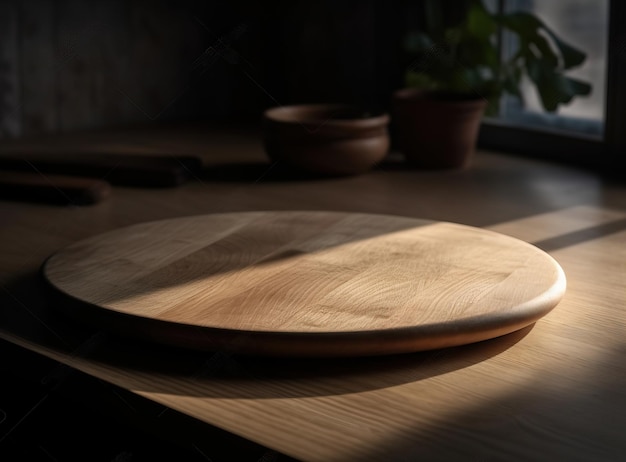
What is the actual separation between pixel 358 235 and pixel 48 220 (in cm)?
48

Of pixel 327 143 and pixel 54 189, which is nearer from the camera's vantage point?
pixel 54 189

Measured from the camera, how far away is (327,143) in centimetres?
145

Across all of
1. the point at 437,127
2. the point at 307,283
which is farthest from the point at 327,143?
the point at 307,283

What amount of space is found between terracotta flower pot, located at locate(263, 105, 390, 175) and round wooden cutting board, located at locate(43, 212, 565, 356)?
0.39 meters

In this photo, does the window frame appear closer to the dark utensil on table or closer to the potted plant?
the potted plant

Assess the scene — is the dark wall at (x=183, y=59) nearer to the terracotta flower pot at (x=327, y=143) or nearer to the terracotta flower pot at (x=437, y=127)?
the terracotta flower pot at (x=437, y=127)

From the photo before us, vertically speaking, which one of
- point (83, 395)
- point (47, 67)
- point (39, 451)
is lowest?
point (39, 451)

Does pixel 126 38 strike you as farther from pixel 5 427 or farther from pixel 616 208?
pixel 5 427

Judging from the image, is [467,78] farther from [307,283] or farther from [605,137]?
[307,283]

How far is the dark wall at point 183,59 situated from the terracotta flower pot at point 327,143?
19.6 inches

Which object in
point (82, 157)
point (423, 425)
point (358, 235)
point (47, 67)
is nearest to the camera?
point (423, 425)

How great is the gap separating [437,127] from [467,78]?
135mm

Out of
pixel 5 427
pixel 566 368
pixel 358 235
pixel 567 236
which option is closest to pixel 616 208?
pixel 567 236

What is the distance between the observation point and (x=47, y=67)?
191 cm
